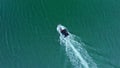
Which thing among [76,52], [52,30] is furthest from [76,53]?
[52,30]

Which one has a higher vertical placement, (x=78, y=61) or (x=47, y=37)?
(x=47, y=37)

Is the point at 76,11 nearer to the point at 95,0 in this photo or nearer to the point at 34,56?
the point at 95,0

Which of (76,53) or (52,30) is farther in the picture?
(52,30)

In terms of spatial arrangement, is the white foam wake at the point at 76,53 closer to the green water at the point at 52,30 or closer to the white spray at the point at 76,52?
the white spray at the point at 76,52

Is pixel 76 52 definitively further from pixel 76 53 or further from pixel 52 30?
pixel 52 30

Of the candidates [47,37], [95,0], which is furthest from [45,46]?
[95,0]
